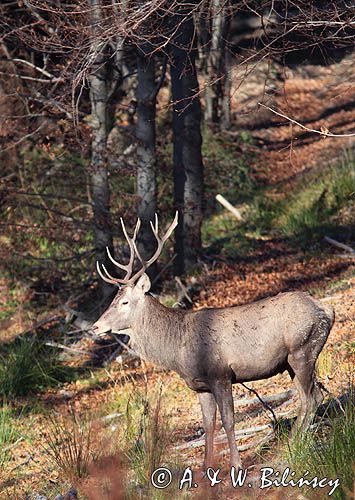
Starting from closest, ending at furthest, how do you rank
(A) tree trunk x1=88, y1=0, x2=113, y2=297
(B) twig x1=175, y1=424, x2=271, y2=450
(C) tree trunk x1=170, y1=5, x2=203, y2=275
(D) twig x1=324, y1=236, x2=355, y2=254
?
(B) twig x1=175, y1=424, x2=271, y2=450, (A) tree trunk x1=88, y1=0, x2=113, y2=297, (C) tree trunk x1=170, y1=5, x2=203, y2=275, (D) twig x1=324, y1=236, x2=355, y2=254

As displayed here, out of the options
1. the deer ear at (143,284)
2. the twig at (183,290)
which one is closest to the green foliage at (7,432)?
the deer ear at (143,284)

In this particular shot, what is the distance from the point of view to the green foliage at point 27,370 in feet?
37.2

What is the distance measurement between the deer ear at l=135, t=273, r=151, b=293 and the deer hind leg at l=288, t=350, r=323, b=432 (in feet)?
4.42

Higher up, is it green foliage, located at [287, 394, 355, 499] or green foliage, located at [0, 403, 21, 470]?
green foliage, located at [287, 394, 355, 499]

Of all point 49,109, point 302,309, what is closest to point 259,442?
point 302,309

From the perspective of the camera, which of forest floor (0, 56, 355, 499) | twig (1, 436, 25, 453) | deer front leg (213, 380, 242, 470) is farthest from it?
twig (1, 436, 25, 453)

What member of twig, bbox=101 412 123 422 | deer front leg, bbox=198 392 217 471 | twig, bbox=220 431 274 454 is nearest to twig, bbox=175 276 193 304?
twig, bbox=101 412 123 422

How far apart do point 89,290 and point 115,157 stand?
7.64 ft

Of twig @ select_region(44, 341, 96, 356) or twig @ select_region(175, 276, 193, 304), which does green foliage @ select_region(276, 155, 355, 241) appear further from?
twig @ select_region(44, 341, 96, 356)

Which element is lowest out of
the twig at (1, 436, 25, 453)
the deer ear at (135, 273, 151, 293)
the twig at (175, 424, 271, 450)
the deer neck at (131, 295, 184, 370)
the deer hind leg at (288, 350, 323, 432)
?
the twig at (1, 436, 25, 453)

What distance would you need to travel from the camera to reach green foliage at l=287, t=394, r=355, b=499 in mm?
5918

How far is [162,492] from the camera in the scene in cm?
647

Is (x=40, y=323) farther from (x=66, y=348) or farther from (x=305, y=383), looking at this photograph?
(x=305, y=383)

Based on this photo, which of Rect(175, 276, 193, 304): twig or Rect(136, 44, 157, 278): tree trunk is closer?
Rect(136, 44, 157, 278): tree trunk
